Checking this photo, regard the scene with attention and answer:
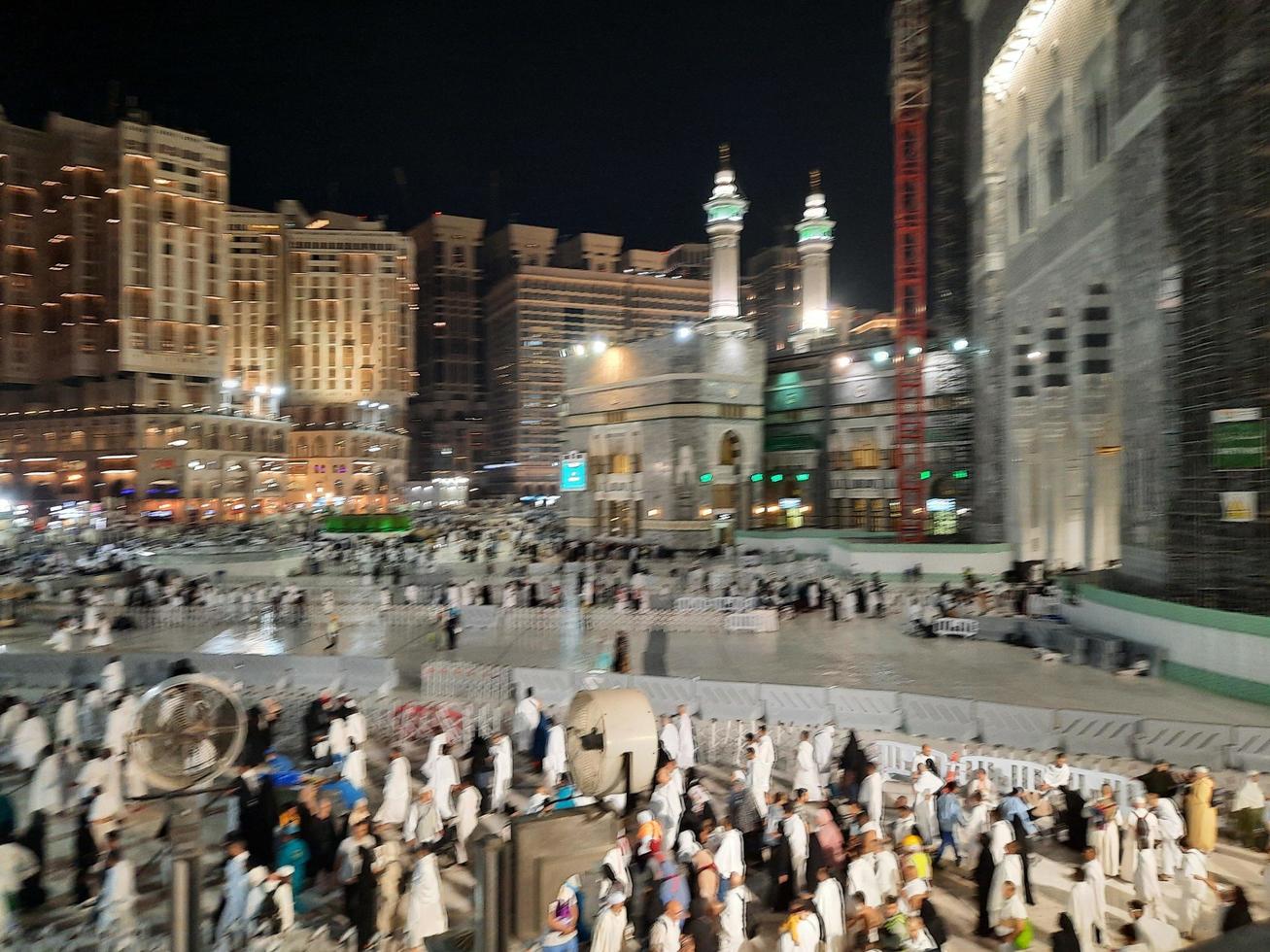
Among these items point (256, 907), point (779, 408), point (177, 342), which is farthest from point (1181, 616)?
point (177, 342)

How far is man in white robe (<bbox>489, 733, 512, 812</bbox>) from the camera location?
344 inches

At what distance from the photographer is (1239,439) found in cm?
1320

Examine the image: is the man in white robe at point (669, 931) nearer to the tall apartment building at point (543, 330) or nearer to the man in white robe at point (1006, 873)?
the man in white robe at point (1006, 873)

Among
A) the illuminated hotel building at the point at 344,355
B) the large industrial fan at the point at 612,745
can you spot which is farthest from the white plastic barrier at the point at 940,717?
the illuminated hotel building at the point at 344,355

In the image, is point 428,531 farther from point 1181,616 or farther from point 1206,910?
point 1206,910

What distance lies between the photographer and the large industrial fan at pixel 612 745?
4.08 meters

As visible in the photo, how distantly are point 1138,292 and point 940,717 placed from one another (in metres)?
10.7

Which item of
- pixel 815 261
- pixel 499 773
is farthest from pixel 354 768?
pixel 815 261

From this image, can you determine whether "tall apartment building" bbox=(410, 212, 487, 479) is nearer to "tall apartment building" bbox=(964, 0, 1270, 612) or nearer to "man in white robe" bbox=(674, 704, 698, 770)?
"tall apartment building" bbox=(964, 0, 1270, 612)

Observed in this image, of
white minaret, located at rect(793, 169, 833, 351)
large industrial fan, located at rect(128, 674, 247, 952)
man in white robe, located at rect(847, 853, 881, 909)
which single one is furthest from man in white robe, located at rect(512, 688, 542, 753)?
white minaret, located at rect(793, 169, 833, 351)

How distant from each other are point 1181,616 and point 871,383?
25680 millimetres

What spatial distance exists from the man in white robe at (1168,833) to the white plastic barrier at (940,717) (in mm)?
2746

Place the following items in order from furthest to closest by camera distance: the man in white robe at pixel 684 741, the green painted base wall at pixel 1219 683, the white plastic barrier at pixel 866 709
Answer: the green painted base wall at pixel 1219 683, the white plastic barrier at pixel 866 709, the man in white robe at pixel 684 741

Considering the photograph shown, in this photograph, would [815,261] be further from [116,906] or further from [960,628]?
[116,906]
